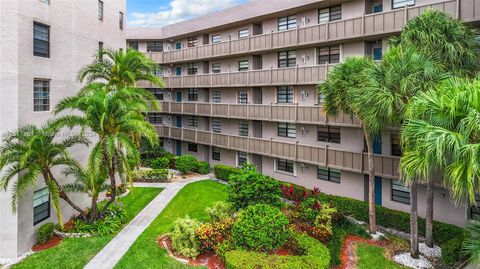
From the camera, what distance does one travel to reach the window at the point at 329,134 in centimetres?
2448

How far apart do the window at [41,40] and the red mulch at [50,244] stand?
942 centimetres

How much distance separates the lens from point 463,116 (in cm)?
1108

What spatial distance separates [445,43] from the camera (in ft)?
50.4

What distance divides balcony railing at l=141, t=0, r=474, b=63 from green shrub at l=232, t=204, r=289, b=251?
42.8 ft

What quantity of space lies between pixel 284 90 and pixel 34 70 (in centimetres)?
1764

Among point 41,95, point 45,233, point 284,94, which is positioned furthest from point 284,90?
point 45,233

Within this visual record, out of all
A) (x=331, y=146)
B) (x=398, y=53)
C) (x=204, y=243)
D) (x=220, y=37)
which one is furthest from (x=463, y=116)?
(x=220, y=37)

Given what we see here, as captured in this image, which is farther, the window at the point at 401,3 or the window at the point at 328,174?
the window at the point at 328,174

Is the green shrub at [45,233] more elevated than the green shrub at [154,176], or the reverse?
the green shrub at [154,176]

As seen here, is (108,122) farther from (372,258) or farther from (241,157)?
(241,157)

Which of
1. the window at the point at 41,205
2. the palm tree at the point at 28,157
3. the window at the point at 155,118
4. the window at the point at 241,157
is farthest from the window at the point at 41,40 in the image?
the window at the point at 155,118

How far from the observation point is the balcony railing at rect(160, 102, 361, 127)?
910 inches

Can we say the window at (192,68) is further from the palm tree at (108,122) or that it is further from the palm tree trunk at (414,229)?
the palm tree trunk at (414,229)

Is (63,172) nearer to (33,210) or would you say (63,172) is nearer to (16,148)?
(33,210)
